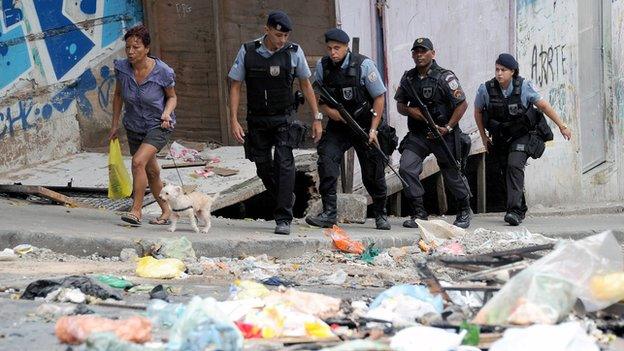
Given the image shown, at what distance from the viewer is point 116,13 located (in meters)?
13.7

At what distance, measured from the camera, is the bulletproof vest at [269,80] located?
34.7 ft

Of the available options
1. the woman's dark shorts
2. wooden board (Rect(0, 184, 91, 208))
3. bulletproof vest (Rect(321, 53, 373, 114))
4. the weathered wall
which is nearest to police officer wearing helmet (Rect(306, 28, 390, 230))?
bulletproof vest (Rect(321, 53, 373, 114))

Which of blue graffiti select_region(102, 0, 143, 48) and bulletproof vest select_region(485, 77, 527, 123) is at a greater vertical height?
blue graffiti select_region(102, 0, 143, 48)

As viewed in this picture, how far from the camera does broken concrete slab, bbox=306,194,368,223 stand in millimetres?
12547

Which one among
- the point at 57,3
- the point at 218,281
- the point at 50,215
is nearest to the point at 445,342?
the point at 218,281

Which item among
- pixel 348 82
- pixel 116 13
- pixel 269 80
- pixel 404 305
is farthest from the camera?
pixel 116 13

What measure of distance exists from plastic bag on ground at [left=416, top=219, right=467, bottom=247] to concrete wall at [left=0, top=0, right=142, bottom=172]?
3.92 m

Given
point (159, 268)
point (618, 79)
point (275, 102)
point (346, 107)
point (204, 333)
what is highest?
point (275, 102)

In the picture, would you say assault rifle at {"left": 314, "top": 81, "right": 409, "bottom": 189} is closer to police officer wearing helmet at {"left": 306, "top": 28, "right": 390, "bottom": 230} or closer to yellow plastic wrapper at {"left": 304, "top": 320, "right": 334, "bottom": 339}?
police officer wearing helmet at {"left": 306, "top": 28, "right": 390, "bottom": 230}

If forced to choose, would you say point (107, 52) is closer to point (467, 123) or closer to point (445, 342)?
point (467, 123)

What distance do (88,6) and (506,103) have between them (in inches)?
172

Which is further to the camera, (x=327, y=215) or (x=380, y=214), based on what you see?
(x=380, y=214)

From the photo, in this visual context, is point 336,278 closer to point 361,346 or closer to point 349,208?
point 361,346

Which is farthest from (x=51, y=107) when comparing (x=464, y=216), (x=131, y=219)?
(x=464, y=216)
